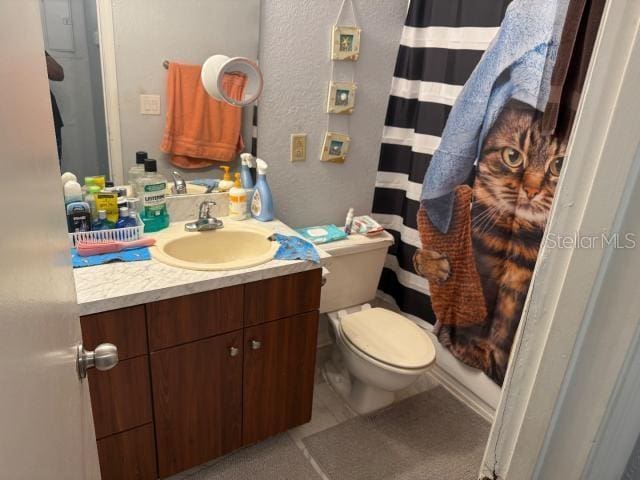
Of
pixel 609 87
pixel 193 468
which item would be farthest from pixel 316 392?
pixel 609 87

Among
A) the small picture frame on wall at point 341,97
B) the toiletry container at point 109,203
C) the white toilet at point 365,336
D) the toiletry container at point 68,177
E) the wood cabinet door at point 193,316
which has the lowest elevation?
the white toilet at point 365,336

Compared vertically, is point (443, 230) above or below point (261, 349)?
above

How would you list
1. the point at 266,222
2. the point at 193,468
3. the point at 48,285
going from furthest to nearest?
the point at 266,222 → the point at 193,468 → the point at 48,285

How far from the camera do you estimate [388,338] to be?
1884mm

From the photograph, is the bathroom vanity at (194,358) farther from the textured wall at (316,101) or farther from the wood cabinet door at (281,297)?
the textured wall at (316,101)

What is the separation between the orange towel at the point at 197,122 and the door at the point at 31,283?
1.00 metres

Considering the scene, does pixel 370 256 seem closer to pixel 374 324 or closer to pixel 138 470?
pixel 374 324

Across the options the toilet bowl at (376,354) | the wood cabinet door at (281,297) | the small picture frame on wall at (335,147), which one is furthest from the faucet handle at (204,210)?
the toilet bowl at (376,354)

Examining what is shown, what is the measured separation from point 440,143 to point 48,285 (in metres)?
1.72

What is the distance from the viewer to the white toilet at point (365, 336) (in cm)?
178

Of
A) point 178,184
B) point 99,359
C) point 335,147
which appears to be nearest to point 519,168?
point 335,147

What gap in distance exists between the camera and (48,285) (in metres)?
0.58

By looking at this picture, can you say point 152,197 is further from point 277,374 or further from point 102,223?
point 277,374

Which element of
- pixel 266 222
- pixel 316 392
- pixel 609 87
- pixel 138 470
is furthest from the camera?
pixel 316 392
